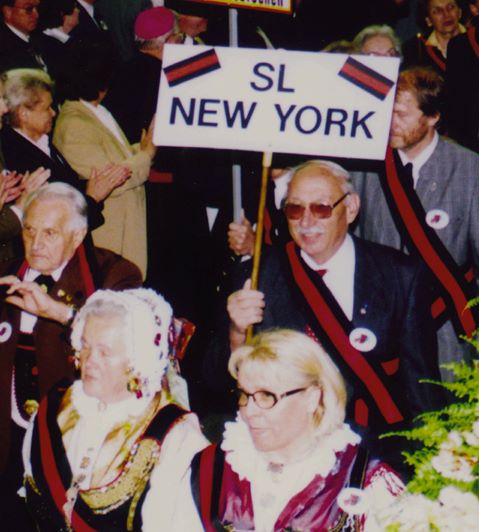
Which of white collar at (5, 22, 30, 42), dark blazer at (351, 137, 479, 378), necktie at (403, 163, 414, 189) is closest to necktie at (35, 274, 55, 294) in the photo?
dark blazer at (351, 137, 479, 378)

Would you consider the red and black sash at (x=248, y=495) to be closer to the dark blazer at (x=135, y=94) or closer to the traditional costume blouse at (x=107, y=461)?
the traditional costume blouse at (x=107, y=461)

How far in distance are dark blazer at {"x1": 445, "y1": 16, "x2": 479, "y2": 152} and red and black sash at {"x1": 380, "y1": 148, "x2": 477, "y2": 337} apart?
1896mm

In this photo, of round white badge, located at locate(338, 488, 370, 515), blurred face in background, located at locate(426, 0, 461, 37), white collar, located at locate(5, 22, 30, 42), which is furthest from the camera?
blurred face in background, located at locate(426, 0, 461, 37)

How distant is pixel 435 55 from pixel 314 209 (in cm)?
412

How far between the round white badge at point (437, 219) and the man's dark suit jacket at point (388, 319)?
0.89 m

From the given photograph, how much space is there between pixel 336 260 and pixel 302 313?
260mm

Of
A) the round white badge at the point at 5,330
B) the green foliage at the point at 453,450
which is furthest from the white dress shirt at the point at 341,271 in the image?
the green foliage at the point at 453,450

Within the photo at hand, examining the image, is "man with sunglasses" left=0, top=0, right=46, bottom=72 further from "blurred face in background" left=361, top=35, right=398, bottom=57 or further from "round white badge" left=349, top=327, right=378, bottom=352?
"round white badge" left=349, top=327, right=378, bottom=352

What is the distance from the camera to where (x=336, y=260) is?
4660 millimetres

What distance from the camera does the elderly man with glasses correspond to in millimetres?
4480

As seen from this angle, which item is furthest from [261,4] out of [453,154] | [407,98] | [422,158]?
[453,154]

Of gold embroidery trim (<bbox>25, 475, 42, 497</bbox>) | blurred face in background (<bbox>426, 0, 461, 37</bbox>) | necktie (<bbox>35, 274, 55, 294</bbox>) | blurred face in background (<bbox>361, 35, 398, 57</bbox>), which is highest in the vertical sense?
blurred face in background (<bbox>426, 0, 461, 37</bbox>)

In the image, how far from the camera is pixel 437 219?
18.1ft

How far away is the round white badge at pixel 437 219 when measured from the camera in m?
5.50
